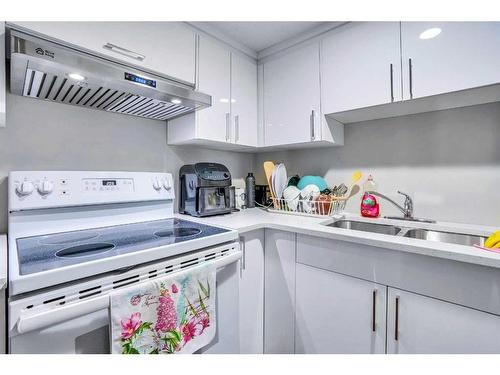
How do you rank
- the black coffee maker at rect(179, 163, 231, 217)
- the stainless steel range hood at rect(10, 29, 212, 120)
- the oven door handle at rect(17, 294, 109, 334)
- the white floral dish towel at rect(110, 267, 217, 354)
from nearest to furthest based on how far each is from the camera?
the oven door handle at rect(17, 294, 109, 334)
the white floral dish towel at rect(110, 267, 217, 354)
the stainless steel range hood at rect(10, 29, 212, 120)
the black coffee maker at rect(179, 163, 231, 217)

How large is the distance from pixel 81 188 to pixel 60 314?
2.25 feet

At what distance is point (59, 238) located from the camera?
3.33ft

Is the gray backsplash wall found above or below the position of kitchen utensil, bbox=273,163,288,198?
above

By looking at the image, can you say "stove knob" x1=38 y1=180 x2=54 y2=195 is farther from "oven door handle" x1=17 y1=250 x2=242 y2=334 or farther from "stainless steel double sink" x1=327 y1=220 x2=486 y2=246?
"stainless steel double sink" x1=327 y1=220 x2=486 y2=246

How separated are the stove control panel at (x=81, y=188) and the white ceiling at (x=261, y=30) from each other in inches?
39.0

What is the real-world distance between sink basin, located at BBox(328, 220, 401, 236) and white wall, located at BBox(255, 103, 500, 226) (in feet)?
0.61

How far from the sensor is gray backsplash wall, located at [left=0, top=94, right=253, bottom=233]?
3.67 ft

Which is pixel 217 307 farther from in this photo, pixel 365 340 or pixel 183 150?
pixel 183 150

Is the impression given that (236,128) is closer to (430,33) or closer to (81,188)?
(81,188)

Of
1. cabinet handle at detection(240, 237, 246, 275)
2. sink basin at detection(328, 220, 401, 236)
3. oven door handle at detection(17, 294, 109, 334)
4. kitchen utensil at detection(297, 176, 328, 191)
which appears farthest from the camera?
kitchen utensil at detection(297, 176, 328, 191)

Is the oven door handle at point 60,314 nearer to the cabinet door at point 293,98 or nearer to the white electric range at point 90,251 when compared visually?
the white electric range at point 90,251

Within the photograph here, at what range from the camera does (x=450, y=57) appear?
1091mm

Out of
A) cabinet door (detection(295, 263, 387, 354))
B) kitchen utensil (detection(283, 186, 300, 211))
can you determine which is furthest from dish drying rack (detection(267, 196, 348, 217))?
cabinet door (detection(295, 263, 387, 354))
